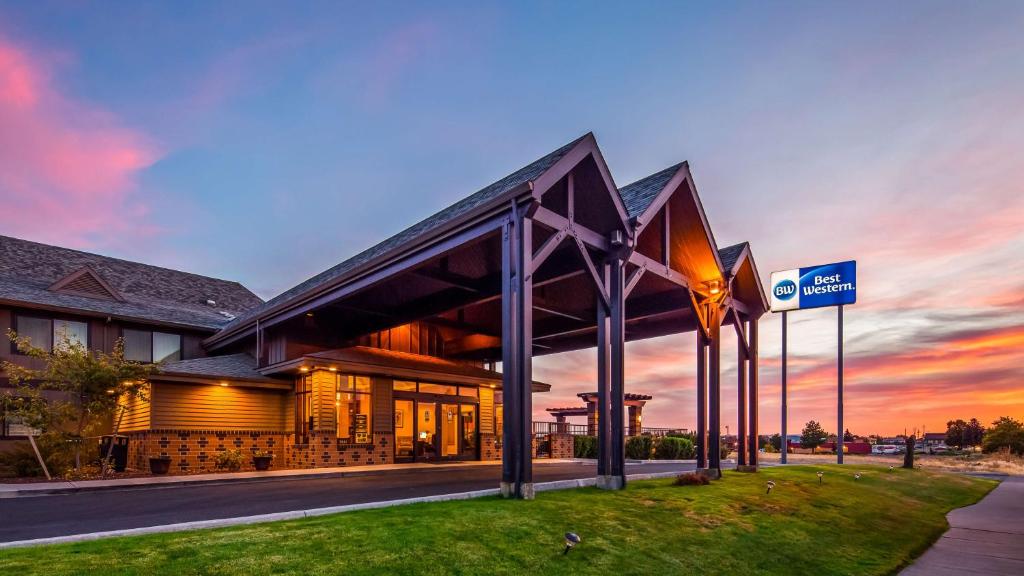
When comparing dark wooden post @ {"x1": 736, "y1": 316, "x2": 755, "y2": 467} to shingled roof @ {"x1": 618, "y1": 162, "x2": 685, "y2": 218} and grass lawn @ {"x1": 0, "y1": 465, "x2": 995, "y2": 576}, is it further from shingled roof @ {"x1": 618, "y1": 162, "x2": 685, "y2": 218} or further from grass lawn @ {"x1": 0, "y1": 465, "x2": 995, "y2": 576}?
shingled roof @ {"x1": 618, "y1": 162, "x2": 685, "y2": 218}

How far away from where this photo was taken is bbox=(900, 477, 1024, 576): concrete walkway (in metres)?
9.06

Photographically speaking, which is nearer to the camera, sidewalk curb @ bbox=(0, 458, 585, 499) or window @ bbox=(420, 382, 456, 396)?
sidewalk curb @ bbox=(0, 458, 585, 499)

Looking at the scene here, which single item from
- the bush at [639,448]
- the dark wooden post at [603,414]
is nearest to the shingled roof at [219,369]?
the dark wooden post at [603,414]

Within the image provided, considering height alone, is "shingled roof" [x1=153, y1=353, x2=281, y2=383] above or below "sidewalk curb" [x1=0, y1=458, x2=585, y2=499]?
above

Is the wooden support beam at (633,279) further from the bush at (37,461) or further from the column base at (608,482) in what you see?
the bush at (37,461)

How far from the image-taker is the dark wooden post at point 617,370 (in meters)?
11.8

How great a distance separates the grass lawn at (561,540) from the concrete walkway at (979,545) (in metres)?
0.32

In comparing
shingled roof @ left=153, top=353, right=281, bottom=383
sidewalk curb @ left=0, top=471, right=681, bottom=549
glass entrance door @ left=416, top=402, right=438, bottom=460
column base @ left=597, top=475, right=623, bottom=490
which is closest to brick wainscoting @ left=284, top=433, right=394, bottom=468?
glass entrance door @ left=416, top=402, right=438, bottom=460

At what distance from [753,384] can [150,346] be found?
20.7m

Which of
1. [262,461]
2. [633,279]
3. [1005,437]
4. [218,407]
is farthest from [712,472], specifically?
[1005,437]

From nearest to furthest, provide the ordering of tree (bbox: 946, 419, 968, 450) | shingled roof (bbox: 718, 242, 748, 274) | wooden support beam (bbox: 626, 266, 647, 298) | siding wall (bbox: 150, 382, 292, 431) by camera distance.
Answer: wooden support beam (bbox: 626, 266, 647, 298), shingled roof (bbox: 718, 242, 748, 274), siding wall (bbox: 150, 382, 292, 431), tree (bbox: 946, 419, 968, 450)

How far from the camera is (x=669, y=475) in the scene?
1551 centimetres

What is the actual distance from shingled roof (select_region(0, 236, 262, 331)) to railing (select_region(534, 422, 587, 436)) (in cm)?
1371

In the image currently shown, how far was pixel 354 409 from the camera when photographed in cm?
1961
